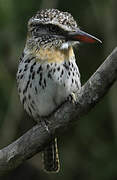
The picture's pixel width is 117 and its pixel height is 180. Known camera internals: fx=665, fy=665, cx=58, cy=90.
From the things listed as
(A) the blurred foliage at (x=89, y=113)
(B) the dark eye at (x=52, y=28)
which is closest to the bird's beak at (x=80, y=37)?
(B) the dark eye at (x=52, y=28)

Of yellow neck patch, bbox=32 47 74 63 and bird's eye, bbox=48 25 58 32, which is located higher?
bird's eye, bbox=48 25 58 32

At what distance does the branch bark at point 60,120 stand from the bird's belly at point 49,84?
90 mm

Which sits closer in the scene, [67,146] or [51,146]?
[51,146]

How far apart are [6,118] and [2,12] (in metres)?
1.00

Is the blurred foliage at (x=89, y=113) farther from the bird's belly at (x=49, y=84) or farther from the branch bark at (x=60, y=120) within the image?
the branch bark at (x=60, y=120)

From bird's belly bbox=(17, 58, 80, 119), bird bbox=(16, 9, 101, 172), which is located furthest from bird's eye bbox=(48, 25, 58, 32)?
bird's belly bbox=(17, 58, 80, 119)

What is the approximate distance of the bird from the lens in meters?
4.50

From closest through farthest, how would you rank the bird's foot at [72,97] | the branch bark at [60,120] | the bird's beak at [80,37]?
the branch bark at [60,120]
the bird's foot at [72,97]
the bird's beak at [80,37]

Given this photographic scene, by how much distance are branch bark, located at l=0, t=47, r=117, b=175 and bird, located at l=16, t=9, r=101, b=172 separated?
4.7 inches

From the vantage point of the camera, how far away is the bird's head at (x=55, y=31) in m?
4.49

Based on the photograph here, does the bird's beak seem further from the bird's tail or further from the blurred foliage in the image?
the blurred foliage

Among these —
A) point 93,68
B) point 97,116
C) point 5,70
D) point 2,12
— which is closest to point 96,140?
point 97,116

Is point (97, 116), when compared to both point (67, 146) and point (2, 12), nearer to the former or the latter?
point (67, 146)

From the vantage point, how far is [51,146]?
525 centimetres
